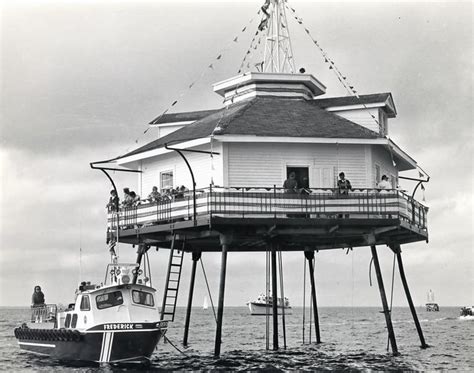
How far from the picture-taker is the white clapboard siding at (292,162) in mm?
36781

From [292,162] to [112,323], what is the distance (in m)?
10.3

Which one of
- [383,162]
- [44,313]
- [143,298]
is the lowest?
[44,313]

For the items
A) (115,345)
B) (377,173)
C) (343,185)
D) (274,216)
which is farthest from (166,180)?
(377,173)

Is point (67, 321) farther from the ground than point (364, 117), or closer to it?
closer to it

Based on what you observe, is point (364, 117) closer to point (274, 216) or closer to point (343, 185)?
point (343, 185)

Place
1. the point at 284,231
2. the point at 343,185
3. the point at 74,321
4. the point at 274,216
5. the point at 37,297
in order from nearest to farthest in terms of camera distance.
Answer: the point at 274,216 → the point at 284,231 → the point at 343,185 → the point at 74,321 → the point at 37,297

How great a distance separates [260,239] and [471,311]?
9272 cm

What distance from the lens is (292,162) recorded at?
1468 inches

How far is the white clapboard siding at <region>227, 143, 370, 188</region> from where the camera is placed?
36.8 meters

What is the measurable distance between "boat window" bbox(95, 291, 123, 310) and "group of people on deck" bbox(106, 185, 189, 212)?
409 cm

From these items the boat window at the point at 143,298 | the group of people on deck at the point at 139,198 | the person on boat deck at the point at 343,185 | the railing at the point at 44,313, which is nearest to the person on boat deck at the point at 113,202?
the group of people on deck at the point at 139,198

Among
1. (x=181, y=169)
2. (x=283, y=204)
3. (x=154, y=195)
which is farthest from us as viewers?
(x=181, y=169)

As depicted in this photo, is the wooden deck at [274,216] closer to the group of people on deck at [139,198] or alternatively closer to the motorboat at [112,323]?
the group of people on deck at [139,198]

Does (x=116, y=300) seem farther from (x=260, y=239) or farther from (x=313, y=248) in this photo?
(x=313, y=248)
